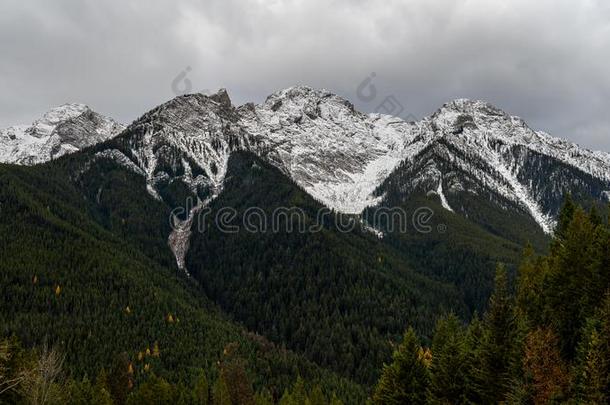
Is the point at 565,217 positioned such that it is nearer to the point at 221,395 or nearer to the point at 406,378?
the point at 406,378

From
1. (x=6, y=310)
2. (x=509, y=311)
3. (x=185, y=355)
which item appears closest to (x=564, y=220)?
(x=509, y=311)

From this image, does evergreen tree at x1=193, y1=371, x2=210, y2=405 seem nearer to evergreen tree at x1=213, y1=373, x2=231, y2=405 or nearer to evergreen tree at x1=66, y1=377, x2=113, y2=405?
evergreen tree at x1=213, y1=373, x2=231, y2=405

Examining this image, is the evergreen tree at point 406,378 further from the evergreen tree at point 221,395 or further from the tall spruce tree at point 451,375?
the evergreen tree at point 221,395

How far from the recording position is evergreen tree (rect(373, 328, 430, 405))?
1850 inches

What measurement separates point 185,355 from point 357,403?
62.9 m

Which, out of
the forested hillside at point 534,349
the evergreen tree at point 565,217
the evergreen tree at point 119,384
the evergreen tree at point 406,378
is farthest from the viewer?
the evergreen tree at point 119,384

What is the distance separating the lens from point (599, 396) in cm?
3153

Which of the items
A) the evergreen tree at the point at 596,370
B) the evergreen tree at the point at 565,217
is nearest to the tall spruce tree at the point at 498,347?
the evergreen tree at the point at 596,370

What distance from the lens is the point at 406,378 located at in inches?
1877

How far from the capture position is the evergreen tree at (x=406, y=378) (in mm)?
47000

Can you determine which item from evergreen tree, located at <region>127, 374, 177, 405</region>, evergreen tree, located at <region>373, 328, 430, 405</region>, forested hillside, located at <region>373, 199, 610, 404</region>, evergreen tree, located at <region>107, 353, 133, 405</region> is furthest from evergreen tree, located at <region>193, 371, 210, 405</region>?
evergreen tree, located at <region>373, 328, 430, 405</region>

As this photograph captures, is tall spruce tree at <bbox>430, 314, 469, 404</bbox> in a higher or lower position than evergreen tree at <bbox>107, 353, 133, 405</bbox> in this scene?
higher

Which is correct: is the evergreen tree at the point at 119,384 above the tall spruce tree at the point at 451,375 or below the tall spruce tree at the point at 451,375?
below

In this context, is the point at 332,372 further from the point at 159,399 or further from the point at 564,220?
the point at 564,220
